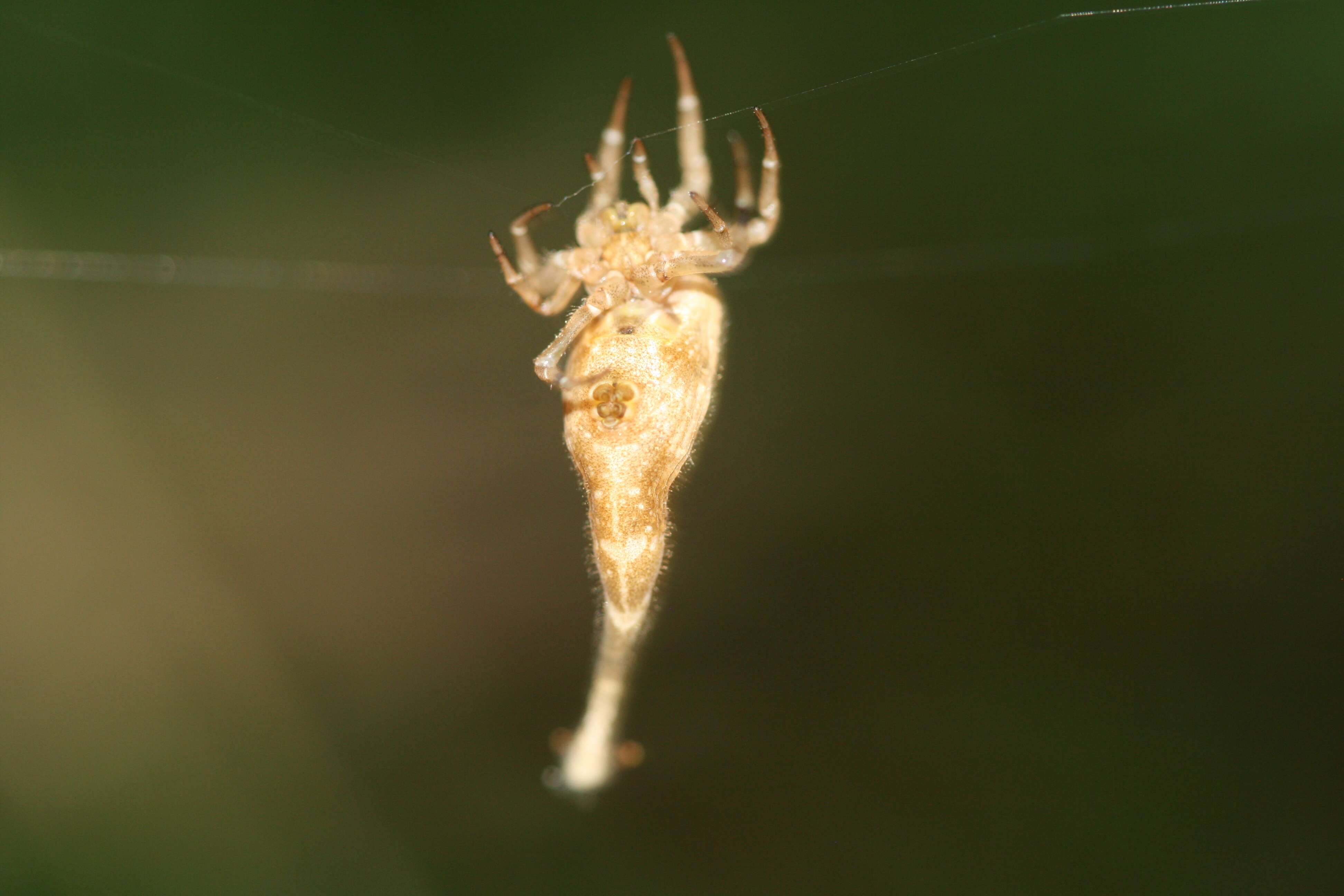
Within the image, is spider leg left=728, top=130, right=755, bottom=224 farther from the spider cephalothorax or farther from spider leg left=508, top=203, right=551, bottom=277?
spider leg left=508, top=203, right=551, bottom=277

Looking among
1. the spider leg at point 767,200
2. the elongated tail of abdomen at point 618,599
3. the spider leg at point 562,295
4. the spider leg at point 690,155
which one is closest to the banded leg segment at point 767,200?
the spider leg at point 767,200

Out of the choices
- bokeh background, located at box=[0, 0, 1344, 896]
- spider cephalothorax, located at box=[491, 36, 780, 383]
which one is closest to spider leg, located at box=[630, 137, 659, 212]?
spider cephalothorax, located at box=[491, 36, 780, 383]

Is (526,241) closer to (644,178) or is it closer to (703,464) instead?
(644,178)

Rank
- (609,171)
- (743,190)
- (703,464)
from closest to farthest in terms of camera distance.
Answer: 1. (743,190)
2. (609,171)
3. (703,464)

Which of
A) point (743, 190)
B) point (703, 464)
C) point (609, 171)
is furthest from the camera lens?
point (703, 464)

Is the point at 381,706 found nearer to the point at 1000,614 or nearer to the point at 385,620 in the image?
the point at 385,620

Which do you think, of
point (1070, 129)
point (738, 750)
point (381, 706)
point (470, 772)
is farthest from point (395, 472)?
point (1070, 129)

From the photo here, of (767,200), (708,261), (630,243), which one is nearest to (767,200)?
(767,200)

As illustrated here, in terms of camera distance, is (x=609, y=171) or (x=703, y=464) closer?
(x=609, y=171)
